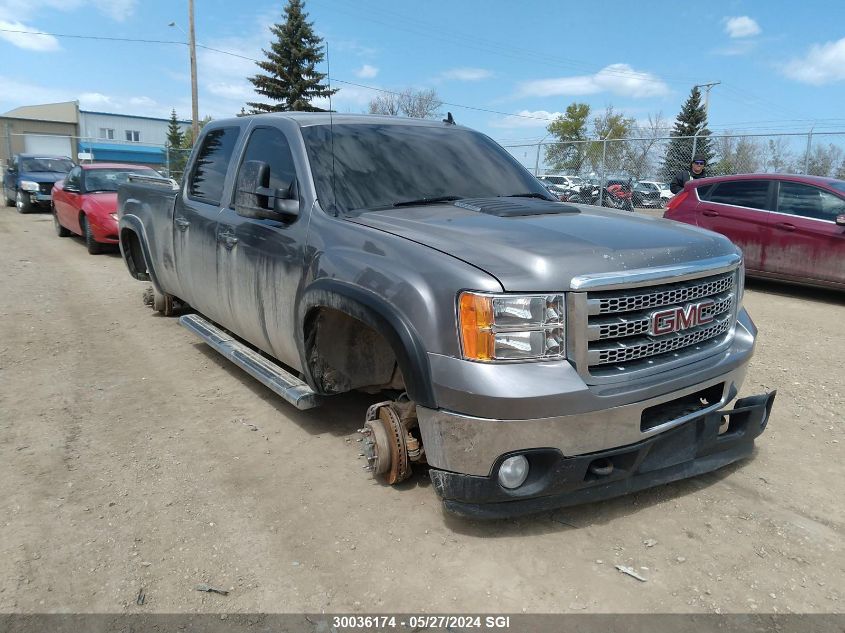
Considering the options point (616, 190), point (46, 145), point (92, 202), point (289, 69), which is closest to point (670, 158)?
point (616, 190)

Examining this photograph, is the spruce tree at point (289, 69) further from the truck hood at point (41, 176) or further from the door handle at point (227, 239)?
the door handle at point (227, 239)

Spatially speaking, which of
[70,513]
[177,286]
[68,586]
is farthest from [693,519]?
[177,286]

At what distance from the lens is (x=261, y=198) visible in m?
3.74

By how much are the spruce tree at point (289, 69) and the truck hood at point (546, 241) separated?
3469cm

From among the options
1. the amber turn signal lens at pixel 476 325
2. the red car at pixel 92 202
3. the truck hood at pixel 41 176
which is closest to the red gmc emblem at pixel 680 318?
the amber turn signal lens at pixel 476 325

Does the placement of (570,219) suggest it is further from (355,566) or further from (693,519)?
(355,566)

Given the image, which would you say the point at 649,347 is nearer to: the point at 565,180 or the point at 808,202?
the point at 808,202

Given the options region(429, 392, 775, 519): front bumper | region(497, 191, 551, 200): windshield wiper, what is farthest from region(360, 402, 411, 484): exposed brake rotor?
region(497, 191, 551, 200): windshield wiper

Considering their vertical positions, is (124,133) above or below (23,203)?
above

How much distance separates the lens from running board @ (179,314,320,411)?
3.61m

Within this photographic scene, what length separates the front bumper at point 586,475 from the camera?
2.66 metres

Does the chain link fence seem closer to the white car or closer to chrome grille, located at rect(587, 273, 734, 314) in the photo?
the white car

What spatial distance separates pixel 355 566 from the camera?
2.73 m

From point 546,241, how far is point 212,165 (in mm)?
3142
